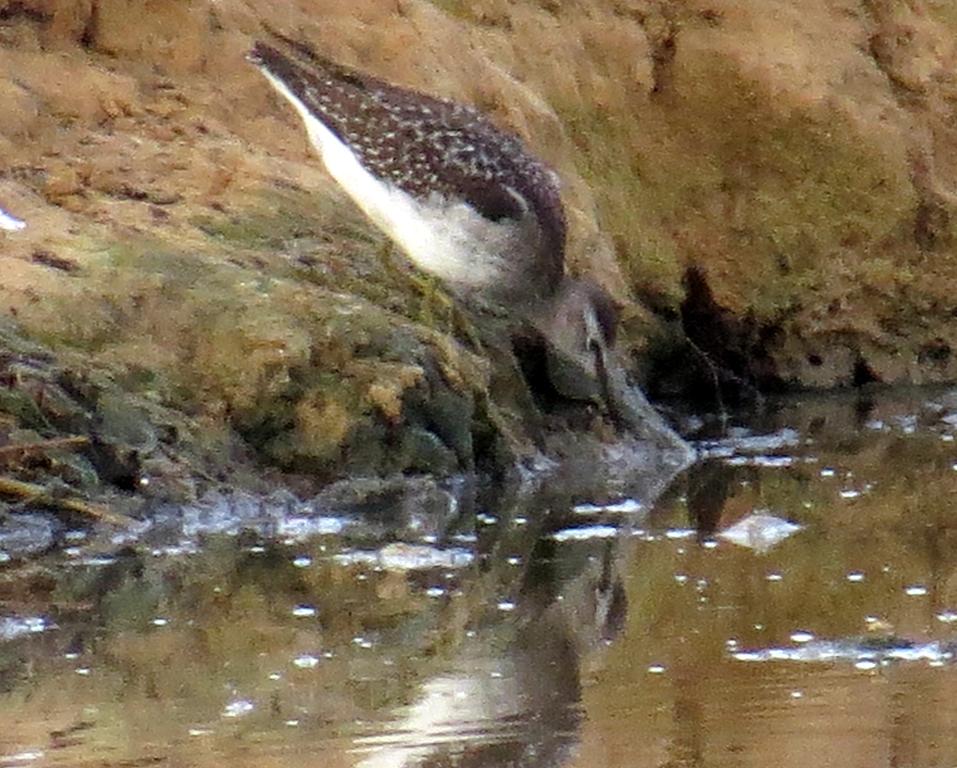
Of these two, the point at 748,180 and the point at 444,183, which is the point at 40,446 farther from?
the point at 748,180

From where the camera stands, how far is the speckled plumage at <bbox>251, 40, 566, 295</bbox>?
9.17 metres

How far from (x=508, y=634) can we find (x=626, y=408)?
12.0 ft

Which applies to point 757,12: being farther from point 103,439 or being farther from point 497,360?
point 103,439

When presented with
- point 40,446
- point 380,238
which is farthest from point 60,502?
point 380,238

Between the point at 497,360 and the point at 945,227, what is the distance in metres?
4.05

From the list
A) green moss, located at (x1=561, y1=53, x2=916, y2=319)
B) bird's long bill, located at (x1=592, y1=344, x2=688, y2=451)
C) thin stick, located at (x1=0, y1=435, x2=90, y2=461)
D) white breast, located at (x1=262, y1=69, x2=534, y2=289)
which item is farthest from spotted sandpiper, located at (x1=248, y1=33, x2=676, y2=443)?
green moss, located at (x1=561, y1=53, x2=916, y2=319)

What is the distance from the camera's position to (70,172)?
373 inches

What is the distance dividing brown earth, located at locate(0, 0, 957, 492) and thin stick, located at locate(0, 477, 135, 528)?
615 millimetres

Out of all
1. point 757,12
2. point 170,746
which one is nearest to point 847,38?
point 757,12

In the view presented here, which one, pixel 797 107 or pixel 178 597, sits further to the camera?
pixel 797 107

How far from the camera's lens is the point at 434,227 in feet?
30.1

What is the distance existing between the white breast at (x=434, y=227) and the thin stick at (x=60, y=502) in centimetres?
180

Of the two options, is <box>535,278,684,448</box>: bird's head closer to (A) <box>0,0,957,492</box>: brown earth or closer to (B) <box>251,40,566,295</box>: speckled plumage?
(B) <box>251,40,566,295</box>: speckled plumage

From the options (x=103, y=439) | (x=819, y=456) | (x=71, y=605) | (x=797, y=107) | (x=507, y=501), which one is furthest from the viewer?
(x=797, y=107)
